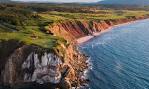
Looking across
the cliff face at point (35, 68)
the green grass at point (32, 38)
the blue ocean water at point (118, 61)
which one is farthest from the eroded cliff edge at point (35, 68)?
the blue ocean water at point (118, 61)

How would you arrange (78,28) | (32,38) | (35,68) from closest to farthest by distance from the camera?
(35,68) < (32,38) < (78,28)

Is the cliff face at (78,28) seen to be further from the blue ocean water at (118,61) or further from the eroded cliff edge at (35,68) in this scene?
the eroded cliff edge at (35,68)

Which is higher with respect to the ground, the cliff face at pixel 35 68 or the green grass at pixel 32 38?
the green grass at pixel 32 38

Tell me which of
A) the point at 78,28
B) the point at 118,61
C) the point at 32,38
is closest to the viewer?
the point at 32,38

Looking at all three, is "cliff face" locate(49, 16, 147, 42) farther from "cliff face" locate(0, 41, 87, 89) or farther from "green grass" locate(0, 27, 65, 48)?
"cliff face" locate(0, 41, 87, 89)

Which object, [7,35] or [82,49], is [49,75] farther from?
[82,49]

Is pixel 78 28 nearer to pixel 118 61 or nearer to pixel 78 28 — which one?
pixel 78 28

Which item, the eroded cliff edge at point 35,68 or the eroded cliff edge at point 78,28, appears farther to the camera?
the eroded cliff edge at point 78,28

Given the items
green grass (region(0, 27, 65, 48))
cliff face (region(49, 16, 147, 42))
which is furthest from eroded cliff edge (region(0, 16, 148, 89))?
cliff face (region(49, 16, 147, 42))

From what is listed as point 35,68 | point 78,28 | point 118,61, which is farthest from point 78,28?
point 35,68

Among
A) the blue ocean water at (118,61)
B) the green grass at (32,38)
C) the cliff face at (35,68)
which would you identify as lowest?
the blue ocean water at (118,61)

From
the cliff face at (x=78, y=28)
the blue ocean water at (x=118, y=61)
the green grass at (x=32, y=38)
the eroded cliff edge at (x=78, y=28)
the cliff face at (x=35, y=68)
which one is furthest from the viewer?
the cliff face at (x=78, y=28)
